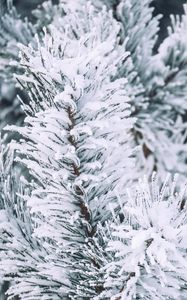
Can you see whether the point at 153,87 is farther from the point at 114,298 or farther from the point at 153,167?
the point at 114,298

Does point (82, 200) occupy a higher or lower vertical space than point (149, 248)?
higher

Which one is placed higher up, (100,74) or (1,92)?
(1,92)

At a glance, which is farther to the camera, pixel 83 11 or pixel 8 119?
pixel 8 119

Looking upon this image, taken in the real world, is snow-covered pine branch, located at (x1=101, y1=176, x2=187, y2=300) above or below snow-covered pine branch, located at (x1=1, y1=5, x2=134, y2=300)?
below

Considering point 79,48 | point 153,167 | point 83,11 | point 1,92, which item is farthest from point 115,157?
point 1,92

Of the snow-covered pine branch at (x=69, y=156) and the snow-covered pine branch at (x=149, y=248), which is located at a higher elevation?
the snow-covered pine branch at (x=69, y=156)

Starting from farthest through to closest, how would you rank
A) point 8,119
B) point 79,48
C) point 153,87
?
point 8,119, point 153,87, point 79,48

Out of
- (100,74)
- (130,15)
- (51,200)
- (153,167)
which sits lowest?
(51,200)

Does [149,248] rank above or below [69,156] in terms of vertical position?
below

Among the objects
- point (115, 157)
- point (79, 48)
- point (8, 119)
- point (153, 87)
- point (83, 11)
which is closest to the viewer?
point (79, 48)

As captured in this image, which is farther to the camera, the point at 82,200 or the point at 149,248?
the point at 82,200
